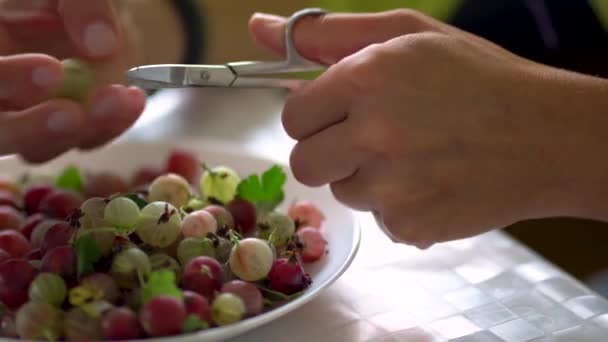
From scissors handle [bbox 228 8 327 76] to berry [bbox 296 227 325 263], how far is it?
128mm

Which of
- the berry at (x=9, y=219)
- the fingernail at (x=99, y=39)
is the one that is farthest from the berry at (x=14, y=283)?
the fingernail at (x=99, y=39)

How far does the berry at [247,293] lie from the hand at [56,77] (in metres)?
0.21

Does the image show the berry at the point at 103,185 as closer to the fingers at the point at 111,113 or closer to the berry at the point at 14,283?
the fingers at the point at 111,113

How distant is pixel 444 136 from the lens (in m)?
0.48

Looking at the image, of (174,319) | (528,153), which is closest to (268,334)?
(174,319)

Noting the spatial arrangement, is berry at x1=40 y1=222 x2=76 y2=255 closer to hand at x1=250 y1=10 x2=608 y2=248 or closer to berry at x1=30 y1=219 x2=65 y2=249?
berry at x1=30 y1=219 x2=65 y2=249

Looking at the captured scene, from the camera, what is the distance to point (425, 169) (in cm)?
49

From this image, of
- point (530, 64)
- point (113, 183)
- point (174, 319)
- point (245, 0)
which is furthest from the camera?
point (245, 0)

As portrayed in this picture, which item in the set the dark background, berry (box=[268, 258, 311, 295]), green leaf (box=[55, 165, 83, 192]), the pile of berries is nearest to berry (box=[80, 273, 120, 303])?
the pile of berries

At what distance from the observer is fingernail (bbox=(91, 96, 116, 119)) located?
59 centimetres

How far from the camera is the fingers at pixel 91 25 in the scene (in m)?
0.57

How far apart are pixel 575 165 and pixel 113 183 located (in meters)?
0.39

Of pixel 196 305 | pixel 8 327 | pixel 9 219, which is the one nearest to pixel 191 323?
pixel 196 305

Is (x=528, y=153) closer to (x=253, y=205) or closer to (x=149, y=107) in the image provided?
(x=253, y=205)
